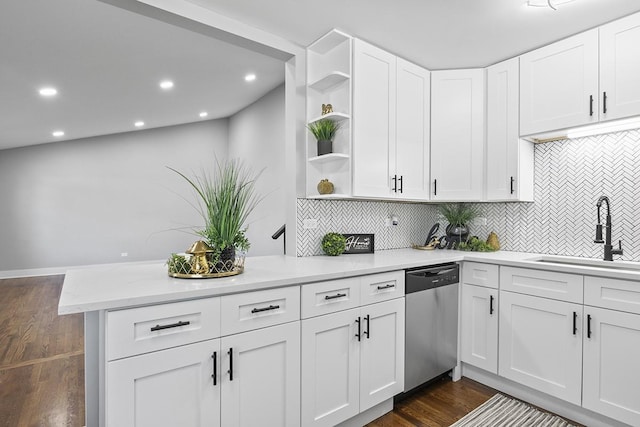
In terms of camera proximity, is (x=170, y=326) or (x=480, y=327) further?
(x=480, y=327)

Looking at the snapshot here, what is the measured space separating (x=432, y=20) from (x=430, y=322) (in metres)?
2.00

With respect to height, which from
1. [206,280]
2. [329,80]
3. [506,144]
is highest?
[329,80]

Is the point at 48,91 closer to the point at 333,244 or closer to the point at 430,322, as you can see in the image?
the point at 333,244

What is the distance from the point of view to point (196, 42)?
140 inches

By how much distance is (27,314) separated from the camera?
439 centimetres

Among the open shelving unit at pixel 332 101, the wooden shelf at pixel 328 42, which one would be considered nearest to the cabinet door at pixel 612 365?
the open shelving unit at pixel 332 101

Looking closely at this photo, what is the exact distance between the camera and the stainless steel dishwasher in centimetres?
223

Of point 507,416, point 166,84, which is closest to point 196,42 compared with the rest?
point 166,84

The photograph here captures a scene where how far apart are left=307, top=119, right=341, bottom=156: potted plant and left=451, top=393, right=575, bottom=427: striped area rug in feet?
6.28

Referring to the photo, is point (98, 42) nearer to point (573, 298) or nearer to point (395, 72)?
point (395, 72)

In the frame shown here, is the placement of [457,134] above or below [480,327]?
above

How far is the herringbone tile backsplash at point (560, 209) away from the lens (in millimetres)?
2354

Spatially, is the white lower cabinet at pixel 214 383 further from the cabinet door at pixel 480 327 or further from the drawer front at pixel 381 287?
the cabinet door at pixel 480 327

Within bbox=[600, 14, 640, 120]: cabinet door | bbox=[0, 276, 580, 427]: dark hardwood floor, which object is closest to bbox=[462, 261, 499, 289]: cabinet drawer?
bbox=[0, 276, 580, 427]: dark hardwood floor
